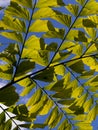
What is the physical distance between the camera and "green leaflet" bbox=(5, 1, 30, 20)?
2543mm

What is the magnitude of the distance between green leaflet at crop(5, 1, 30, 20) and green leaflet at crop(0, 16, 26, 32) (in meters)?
0.04

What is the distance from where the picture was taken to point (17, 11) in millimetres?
2574

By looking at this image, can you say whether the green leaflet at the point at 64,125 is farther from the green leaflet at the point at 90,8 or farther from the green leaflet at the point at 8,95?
the green leaflet at the point at 90,8

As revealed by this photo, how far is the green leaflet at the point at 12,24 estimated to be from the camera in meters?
2.56

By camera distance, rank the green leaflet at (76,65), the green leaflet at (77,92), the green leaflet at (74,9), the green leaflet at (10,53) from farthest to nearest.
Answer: the green leaflet at (77,92) < the green leaflet at (76,65) < the green leaflet at (74,9) < the green leaflet at (10,53)

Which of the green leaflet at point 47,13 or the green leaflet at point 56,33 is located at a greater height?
the green leaflet at point 47,13

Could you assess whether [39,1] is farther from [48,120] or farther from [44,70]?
[48,120]

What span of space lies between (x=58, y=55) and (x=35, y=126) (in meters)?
0.52

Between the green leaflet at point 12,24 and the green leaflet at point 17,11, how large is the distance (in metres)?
0.04

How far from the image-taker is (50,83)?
2781mm

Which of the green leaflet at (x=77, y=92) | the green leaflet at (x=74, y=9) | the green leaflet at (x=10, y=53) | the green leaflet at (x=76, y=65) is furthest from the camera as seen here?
the green leaflet at (x=77, y=92)

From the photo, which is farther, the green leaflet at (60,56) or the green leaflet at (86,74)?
the green leaflet at (86,74)

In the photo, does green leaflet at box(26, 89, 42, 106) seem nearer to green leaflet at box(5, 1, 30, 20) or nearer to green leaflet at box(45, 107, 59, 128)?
green leaflet at box(45, 107, 59, 128)

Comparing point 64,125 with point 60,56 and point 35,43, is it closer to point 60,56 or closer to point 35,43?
point 60,56
